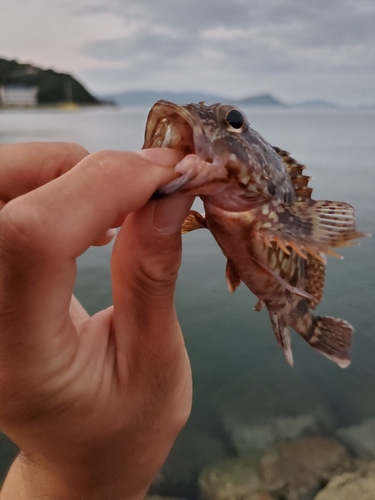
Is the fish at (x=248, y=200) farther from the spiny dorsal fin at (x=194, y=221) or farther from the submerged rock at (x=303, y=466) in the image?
the submerged rock at (x=303, y=466)

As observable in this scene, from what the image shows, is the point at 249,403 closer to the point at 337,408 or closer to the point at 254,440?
the point at 254,440

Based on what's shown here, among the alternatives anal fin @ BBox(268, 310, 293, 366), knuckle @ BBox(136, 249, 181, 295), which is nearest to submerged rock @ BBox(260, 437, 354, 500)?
anal fin @ BBox(268, 310, 293, 366)

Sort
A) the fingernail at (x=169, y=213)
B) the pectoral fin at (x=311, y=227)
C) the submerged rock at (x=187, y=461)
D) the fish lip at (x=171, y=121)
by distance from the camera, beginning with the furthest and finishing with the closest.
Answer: the submerged rock at (x=187, y=461) < the pectoral fin at (x=311, y=227) < the fish lip at (x=171, y=121) < the fingernail at (x=169, y=213)

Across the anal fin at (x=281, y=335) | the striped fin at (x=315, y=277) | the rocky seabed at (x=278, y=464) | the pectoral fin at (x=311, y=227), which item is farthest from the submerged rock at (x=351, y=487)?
the pectoral fin at (x=311, y=227)

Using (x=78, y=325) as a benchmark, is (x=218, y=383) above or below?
below

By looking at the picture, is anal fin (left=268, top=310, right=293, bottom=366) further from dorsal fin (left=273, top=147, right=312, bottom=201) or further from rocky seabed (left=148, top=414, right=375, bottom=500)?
rocky seabed (left=148, top=414, right=375, bottom=500)

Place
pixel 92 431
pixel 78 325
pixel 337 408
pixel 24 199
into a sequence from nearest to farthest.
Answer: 1. pixel 24 199
2. pixel 92 431
3. pixel 78 325
4. pixel 337 408

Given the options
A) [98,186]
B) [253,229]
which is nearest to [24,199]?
[98,186]
